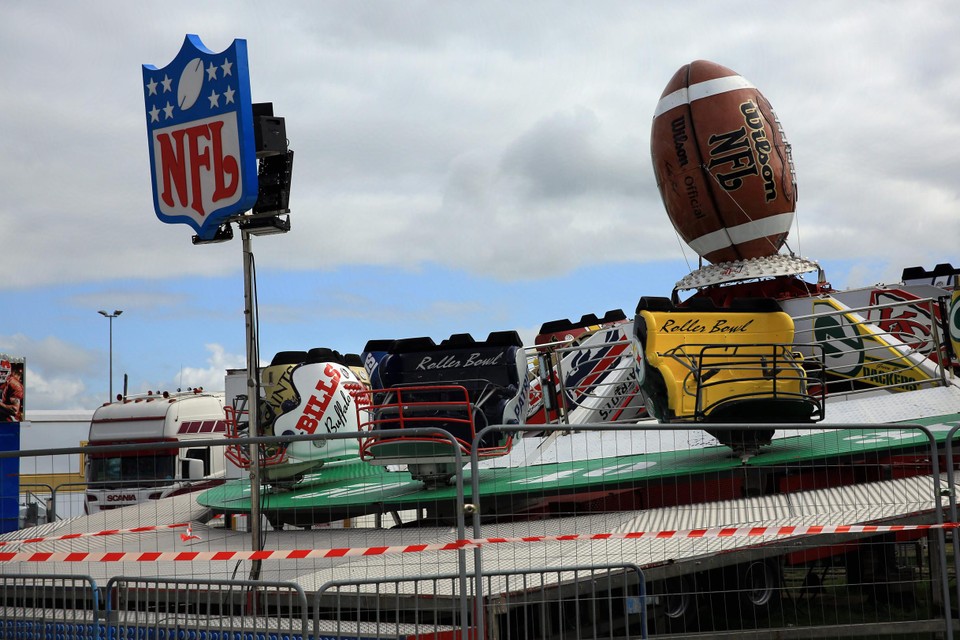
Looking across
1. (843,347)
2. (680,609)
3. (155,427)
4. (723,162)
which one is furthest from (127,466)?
(680,609)

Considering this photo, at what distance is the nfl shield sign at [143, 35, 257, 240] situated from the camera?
25.9ft

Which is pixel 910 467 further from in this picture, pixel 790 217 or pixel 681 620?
pixel 790 217

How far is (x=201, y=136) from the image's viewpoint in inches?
319

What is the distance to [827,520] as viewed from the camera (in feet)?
24.7

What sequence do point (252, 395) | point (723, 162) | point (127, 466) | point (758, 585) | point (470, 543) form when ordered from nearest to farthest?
1. point (470, 543)
2. point (758, 585)
3. point (252, 395)
4. point (723, 162)
5. point (127, 466)

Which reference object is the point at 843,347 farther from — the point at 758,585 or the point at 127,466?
the point at 127,466

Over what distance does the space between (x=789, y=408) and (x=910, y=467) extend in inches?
79.9

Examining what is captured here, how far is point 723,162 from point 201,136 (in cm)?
1221

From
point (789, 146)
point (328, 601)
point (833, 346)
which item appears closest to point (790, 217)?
point (789, 146)

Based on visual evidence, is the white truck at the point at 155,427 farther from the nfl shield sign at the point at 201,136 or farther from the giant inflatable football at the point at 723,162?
the nfl shield sign at the point at 201,136

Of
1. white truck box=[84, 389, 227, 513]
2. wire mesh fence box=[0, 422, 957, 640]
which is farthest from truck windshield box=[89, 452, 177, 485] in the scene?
wire mesh fence box=[0, 422, 957, 640]

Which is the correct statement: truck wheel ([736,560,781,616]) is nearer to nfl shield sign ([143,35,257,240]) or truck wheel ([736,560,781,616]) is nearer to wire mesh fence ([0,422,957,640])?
wire mesh fence ([0,422,957,640])

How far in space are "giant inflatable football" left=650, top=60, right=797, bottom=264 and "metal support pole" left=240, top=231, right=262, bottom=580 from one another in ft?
39.3

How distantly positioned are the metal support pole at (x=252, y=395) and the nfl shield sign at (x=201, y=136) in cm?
40
